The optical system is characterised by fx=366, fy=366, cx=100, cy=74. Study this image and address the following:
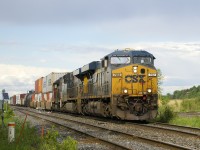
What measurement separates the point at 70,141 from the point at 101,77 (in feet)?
39.6

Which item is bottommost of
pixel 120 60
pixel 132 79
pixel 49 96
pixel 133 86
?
pixel 49 96

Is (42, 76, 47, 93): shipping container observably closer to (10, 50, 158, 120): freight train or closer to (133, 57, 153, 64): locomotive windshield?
(10, 50, 158, 120): freight train

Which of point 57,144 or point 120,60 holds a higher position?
point 120,60

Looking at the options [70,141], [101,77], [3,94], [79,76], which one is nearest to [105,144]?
[70,141]

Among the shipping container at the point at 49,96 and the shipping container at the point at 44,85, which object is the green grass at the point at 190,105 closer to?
the shipping container at the point at 49,96

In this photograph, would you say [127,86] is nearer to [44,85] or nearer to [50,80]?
[50,80]

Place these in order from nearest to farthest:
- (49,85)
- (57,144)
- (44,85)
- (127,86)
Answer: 1. (57,144)
2. (127,86)
3. (49,85)
4. (44,85)

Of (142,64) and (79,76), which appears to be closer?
(142,64)

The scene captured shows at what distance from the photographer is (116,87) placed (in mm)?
18500

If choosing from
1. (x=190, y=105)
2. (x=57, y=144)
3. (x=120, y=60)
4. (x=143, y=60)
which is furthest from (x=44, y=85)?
(x=57, y=144)

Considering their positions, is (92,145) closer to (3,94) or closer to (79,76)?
(3,94)

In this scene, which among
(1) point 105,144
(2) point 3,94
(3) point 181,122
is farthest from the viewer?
(3) point 181,122

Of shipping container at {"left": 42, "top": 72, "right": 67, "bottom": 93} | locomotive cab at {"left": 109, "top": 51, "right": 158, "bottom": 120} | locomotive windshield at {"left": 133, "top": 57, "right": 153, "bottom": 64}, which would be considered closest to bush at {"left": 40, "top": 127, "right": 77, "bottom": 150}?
locomotive cab at {"left": 109, "top": 51, "right": 158, "bottom": 120}

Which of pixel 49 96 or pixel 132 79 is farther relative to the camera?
pixel 49 96
